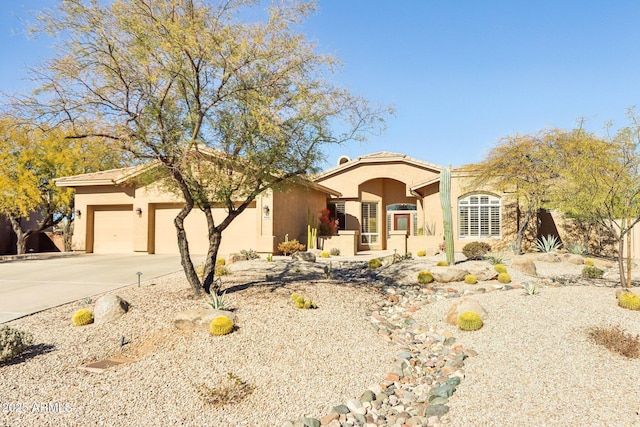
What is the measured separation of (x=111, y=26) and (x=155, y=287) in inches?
255

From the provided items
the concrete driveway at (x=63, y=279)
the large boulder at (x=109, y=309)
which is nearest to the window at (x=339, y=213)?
the concrete driveway at (x=63, y=279)

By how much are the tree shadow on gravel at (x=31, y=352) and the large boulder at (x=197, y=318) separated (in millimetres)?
2089

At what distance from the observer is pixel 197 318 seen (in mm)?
7598

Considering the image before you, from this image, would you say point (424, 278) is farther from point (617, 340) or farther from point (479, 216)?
point (479, 216)

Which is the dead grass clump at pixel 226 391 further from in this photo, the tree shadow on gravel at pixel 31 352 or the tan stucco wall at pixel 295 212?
the tan stucco wall at pixel 295 212

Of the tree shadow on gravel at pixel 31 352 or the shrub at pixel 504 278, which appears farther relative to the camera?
the shrub at pixel 504 278

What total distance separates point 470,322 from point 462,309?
1.92 ft

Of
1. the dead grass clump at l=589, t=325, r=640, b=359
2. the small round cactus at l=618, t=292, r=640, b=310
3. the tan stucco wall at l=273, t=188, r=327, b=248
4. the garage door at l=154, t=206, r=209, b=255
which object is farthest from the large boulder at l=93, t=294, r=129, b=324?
the garage door at l=154, t=206, r=209, b=255

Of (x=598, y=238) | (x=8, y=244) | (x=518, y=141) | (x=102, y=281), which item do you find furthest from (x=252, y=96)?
(x=8, y=244)

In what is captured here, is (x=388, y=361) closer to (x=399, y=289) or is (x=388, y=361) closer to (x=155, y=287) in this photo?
(x=399, y=289)

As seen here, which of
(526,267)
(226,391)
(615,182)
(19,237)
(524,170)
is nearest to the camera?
(226,391)

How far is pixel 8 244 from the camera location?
26.7 metres

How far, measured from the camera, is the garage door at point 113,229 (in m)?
21.1

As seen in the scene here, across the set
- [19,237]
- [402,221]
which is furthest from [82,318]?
[402,221]
